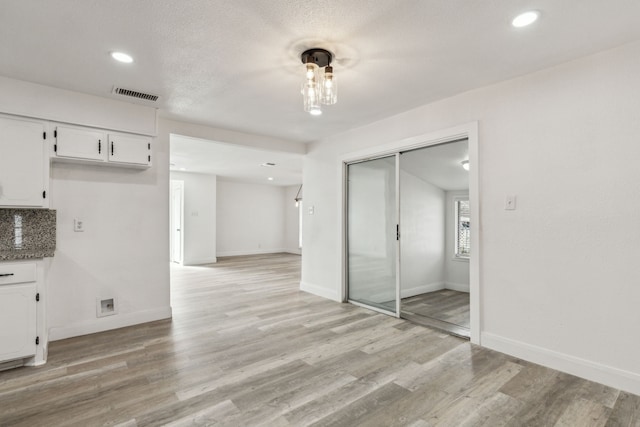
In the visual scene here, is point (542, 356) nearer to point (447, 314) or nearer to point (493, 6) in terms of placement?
point (447, 314)

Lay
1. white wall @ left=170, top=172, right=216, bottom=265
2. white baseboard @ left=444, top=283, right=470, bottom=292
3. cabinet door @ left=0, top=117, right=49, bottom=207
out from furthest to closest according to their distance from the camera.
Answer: white wall @ left=170, top=172, right=216, bottom=265
white baseboard @ left=444, top=283, right=470, bottom=292
cabinet door @ left=0, top=117, right=49, bottom=207

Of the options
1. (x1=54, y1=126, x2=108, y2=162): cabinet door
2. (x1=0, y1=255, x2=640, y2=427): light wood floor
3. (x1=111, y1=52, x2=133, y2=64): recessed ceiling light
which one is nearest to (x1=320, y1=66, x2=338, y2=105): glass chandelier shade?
(x1=111, y1=52, x2=133, y2=64): recessed ceiling light

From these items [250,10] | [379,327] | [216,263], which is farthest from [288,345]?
[216,263]

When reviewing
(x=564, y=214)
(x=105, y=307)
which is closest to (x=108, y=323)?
(x=105, y=307)

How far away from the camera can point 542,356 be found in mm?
2555

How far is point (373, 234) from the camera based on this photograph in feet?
14.0

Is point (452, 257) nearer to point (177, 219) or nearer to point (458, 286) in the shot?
point (458, 286)

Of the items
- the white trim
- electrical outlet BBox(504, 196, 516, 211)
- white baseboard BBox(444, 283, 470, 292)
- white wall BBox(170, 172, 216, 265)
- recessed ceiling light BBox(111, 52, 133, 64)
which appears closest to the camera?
recessed ceiling light BBox(111, 52, 133, 64)

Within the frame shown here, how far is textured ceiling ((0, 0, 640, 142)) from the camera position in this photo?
182cm

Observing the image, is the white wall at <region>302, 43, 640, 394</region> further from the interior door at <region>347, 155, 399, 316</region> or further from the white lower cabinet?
→ the white lower cabinet

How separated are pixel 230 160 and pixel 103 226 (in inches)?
133

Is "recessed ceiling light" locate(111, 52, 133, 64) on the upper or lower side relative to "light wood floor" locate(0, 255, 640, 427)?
upper

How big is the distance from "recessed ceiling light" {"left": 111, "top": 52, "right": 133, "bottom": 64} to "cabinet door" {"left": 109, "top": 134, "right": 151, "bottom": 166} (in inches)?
42.8

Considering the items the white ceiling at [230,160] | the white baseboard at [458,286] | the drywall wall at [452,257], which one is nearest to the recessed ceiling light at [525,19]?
the drywall wall at [452,257]
